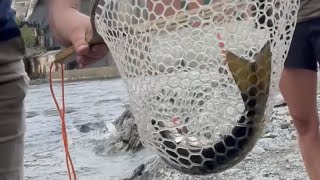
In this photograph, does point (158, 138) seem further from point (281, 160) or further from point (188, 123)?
point (281, 160)

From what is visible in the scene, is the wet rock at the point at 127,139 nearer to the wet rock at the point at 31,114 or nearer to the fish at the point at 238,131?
the wet rock at the point at 31,114

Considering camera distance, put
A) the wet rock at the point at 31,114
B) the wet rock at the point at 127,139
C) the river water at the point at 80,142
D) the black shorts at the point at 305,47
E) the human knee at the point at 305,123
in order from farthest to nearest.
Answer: the wet rock at the point at 31,114 → the wet rock at the point at 127,139 → the river water at the point at 80,142 → the human knee at the point at 305,123 → the black shorts at the point at 305,47

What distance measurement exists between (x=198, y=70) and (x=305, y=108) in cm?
126

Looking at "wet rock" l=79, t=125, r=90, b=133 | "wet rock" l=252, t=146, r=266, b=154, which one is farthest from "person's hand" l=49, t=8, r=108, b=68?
"wet rock" l=79, t=125, r=90, b=133

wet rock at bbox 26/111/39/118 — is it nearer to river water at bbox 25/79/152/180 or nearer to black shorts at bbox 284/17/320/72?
river water at bbox 25/79/152/180

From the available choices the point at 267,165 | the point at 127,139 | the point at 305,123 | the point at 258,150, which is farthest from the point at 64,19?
the point at 127,139

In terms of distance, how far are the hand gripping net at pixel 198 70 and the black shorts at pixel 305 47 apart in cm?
100

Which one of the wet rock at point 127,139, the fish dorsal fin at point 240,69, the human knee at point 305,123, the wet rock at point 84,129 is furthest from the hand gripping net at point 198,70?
the wet rock at point 84,129

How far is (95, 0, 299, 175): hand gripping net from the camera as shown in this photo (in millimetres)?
1864

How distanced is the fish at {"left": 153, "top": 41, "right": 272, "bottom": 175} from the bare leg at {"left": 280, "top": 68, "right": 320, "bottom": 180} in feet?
Result: 3.74

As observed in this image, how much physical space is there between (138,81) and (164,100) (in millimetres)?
81

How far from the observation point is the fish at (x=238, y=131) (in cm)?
185

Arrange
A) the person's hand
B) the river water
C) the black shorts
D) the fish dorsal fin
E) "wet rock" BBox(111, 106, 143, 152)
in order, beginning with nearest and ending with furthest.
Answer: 1. the person's hand
2. the fish dorsal fin
3. the black shorts
4. the river water
5. "wet rock" BBox(111, 106, 143, 152)

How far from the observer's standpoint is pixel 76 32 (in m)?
1.74
